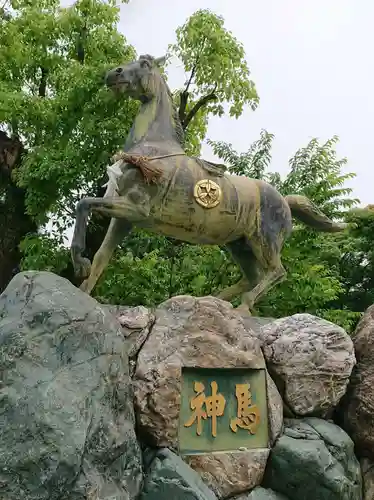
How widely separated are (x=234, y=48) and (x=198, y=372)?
7353 millimetres

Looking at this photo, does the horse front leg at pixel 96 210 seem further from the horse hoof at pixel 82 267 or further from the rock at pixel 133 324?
the rock at pixel 133 324

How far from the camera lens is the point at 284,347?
4.52m

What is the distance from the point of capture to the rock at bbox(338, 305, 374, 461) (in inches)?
182

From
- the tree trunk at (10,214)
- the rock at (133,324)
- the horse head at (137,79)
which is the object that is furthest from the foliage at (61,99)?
the rock at (133,324)

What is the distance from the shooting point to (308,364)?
177 inches

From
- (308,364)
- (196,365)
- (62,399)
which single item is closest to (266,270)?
(308,364)

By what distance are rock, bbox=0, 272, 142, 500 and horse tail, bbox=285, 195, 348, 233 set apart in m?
2.31

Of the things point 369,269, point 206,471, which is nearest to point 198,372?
point 206,471

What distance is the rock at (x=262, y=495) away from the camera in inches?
161

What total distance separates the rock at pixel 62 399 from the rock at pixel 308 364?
4.07 feet

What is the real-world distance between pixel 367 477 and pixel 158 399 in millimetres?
1862

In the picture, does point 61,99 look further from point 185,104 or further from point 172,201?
point 172,201

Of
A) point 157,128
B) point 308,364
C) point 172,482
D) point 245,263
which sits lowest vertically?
point 172,482

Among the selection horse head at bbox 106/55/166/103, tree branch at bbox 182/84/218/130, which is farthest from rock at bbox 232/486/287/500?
tree branch at bbox 182/84/218/130
